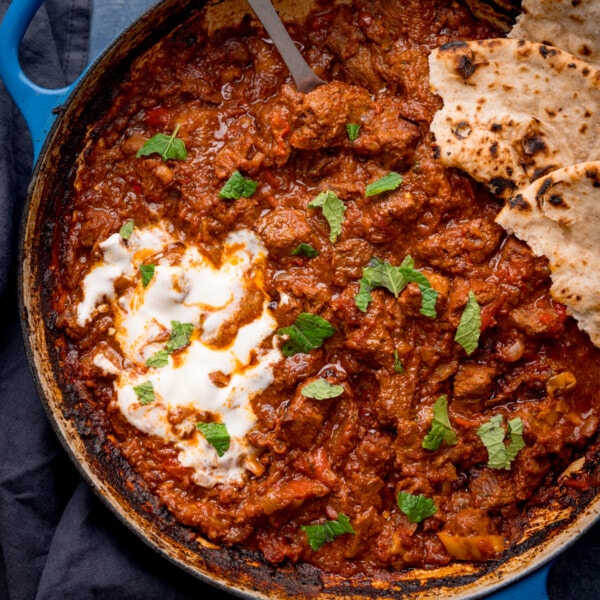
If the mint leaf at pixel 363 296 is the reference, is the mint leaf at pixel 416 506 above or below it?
below

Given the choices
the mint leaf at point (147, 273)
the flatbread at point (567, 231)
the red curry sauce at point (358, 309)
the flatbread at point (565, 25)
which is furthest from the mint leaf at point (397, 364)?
the flatbread at point (565, 25)

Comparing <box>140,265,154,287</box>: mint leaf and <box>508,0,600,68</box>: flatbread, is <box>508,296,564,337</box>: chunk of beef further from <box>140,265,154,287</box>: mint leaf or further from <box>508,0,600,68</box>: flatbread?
<box>140,265,154,287</box>: mint leaf

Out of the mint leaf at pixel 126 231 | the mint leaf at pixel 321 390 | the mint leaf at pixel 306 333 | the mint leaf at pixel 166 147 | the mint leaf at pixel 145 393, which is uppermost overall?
the mint leaf at pixel 166 147

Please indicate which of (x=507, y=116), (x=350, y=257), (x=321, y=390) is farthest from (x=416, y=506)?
(x=507, y=116)

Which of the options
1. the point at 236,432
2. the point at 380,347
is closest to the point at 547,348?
the point at 380,347

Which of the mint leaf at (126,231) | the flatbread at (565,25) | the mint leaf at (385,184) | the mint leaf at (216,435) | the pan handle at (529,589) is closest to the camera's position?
the pan handle at (529,589)

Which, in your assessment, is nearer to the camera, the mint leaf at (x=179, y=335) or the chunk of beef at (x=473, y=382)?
the chunk of beef at (x=473, y=382)

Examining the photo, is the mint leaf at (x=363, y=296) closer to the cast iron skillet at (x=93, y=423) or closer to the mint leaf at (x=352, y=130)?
→ the mint leaf at (x=352, y=130)

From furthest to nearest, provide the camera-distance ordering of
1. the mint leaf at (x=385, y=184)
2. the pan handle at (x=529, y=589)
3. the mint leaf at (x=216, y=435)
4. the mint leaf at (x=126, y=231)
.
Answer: the mint leaf at (x=126, y=231) < the mint leaf at (x=216, y=435) < the mint leaf at (x=385, y=184) < the pan handle at (x=529, y=589)
